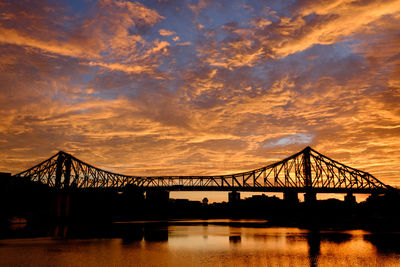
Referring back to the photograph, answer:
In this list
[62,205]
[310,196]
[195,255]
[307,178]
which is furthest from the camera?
[307,178]

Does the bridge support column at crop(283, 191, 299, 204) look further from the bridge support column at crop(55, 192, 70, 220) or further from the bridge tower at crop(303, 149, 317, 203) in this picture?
the bridge support column at crop(55, 192, 70, 220)

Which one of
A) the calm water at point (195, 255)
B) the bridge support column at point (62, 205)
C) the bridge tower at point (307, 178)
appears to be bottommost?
the calm water at point (195, 255)

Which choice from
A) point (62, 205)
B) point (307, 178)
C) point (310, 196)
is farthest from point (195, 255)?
point (307, 178)

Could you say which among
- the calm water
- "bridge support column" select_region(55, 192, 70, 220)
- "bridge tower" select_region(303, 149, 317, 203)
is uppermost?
"bridge tower" select_region(303, 149, 317, 203)

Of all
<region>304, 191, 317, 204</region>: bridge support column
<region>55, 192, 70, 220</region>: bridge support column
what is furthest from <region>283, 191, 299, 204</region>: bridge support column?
<region>55, 192, 70, 220</region>: bridge support column

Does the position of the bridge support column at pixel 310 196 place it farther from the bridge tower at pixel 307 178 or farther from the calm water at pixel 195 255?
the calm water at pixel 195 255

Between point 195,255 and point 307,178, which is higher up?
point 307,178

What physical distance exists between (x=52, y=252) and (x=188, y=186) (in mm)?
115559

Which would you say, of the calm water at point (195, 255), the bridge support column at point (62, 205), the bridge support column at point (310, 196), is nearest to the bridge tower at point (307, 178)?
the bridge support column at point (310, 196)

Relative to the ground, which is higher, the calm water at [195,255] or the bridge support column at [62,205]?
the bridge support column at [62,205]

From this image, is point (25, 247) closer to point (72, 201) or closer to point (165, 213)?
point (72, 201)

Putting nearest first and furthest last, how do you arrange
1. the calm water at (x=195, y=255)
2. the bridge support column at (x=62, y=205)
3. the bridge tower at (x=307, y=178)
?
the calm water at (x=195, y=255)
the bridge support column at (x=62, y=205)
the bridge tower at (x=307, y=178)

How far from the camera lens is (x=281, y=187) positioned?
135m

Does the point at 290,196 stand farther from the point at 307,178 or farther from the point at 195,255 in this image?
the point at 195,255
